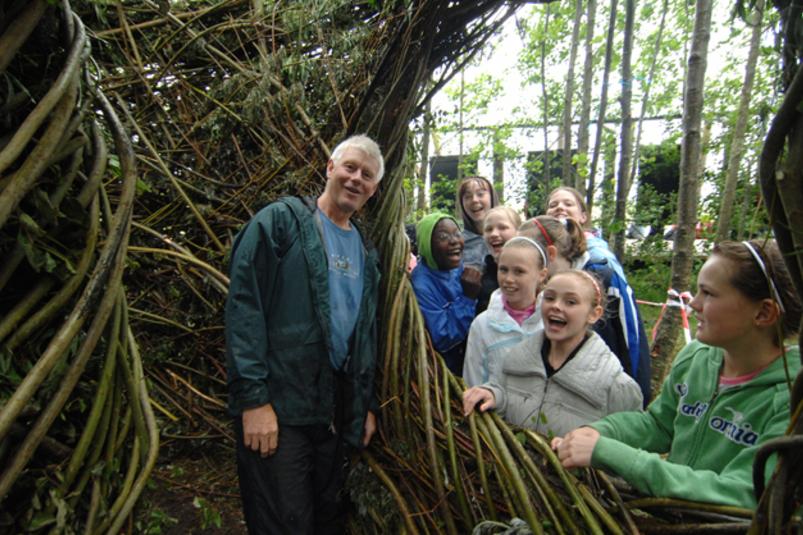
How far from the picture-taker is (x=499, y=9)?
1901 millimetres

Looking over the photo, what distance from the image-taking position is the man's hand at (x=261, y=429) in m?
1.67

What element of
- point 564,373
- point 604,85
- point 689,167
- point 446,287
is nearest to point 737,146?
point 604,85

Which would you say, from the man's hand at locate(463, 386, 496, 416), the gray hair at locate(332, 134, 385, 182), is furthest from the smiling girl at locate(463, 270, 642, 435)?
the gray hair at locate(332, 134, 385, 182)

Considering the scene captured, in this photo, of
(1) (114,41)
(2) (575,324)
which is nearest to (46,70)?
(2) (575,324)

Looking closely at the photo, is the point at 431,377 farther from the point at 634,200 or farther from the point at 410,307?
the point at 634,200

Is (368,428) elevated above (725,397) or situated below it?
below

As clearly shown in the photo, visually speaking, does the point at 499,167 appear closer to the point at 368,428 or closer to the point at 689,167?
the point at 689,167

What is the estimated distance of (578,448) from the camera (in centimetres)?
113

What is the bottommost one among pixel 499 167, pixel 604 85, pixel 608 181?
pixel 608 181

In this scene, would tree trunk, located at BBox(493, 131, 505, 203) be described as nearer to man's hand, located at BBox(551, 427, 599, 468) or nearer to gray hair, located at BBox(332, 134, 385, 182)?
gray hair, located at BBox(332, 134, 385, 182)

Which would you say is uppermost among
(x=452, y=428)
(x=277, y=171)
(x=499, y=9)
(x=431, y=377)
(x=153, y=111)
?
(x=499, y=9)

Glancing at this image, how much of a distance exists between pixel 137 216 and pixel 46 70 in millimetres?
1665

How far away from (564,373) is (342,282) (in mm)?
902

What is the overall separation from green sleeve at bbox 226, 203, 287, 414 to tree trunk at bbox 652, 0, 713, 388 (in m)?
2.41
